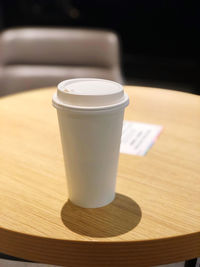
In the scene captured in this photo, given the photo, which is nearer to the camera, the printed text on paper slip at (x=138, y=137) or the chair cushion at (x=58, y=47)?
the printed text on paper slip at (x=138, y=137)

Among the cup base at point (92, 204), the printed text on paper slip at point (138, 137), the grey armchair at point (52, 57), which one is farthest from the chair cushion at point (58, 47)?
the cup base at point (92, 204)

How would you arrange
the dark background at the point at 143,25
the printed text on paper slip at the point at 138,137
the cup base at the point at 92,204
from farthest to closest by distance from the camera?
the dark background at the point at 143,25 → the printed text on paper slip at the point at 138,137 → the cup base at the point at 92,204

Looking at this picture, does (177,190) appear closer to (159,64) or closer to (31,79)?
(31,79)

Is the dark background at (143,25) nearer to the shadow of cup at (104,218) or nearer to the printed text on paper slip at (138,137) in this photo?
the printed text on paper slip at (138,137)

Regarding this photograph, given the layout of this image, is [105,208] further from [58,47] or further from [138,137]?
[58,47]

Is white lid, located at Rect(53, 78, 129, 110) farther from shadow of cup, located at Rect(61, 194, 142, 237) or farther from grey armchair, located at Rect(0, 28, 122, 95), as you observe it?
grey armchair, located at Rect(0, 28, 122, 95)

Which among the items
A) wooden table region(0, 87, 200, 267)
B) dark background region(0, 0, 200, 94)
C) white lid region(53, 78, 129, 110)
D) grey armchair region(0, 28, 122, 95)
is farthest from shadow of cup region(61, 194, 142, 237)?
dark background region(0, 0, 200, 94)

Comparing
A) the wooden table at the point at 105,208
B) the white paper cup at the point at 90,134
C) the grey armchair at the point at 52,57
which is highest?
the white paper cup at the point at 90,134

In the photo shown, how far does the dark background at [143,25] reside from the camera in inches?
128

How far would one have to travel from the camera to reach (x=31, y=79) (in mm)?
1823

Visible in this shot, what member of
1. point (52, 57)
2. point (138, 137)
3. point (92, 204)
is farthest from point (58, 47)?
point (92, 204)

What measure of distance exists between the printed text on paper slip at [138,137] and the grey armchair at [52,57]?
32.9 inches

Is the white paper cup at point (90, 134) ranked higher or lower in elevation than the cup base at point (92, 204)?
higher

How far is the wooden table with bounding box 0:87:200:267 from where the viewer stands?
1.83 ft
